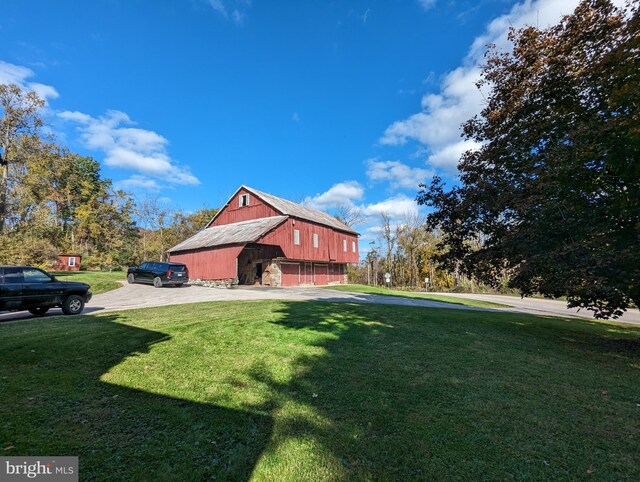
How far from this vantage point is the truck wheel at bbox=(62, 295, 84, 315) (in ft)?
32.2

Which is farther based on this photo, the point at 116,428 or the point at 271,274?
the point at 271,274

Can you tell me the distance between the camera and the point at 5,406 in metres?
3.35

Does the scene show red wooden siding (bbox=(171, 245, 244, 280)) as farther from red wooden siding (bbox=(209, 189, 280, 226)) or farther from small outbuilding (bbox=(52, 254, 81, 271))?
small outbuilding (bbox=(52, 254, 81, 271))

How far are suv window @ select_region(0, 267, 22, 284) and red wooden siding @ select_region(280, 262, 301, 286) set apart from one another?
1915cm

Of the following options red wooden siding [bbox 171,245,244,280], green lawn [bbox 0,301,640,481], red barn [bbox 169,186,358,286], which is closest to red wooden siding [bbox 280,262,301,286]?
red barn [bbox 169,186,358,286]

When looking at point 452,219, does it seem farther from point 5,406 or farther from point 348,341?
point 5,406

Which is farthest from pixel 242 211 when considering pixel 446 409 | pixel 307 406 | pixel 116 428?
pixel 446 409

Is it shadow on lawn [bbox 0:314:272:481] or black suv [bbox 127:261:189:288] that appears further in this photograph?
black suv [bbox 127:261:189:288]

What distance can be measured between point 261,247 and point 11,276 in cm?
2027

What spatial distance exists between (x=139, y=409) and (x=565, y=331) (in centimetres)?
1219

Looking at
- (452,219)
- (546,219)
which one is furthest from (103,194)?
(546,219)

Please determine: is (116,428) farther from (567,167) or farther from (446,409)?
(567,167)

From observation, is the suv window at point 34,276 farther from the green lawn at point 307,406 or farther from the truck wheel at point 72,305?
the green lawn at point 307,406

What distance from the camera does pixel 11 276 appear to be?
8.82m
